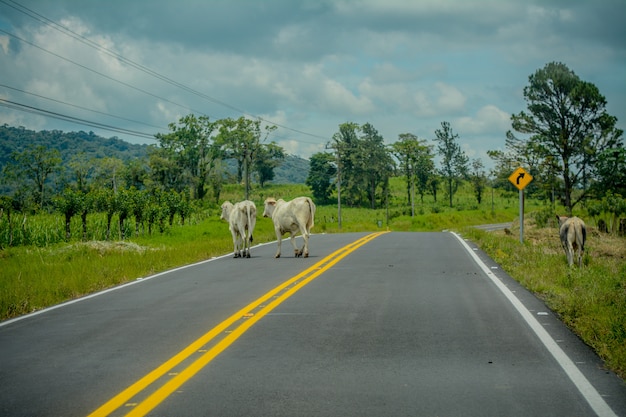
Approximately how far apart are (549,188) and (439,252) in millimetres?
38382

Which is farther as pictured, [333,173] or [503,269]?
[333,173]

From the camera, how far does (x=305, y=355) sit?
6.65m

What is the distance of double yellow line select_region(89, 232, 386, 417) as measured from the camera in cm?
513

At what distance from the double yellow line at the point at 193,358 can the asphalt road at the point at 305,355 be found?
2 cm

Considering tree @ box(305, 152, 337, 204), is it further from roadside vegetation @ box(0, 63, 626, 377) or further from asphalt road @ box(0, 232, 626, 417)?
asphalt road @ box(0, 232, 626, 417)

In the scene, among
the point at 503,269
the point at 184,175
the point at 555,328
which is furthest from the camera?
the point at 184,175

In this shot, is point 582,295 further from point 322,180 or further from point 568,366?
point 322,180

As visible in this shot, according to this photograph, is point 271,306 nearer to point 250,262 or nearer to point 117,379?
point 117,379

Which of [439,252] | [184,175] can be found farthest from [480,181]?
[439,252]

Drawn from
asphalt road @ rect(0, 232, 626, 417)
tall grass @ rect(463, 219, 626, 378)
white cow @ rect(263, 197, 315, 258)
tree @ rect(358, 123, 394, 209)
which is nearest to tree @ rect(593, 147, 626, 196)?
tall grass @ rect(463, 219, 626, 378)

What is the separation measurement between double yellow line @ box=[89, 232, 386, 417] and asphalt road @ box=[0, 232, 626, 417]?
0.02 m

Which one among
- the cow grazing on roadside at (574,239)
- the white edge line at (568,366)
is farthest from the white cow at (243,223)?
the white edge line at (568,366)

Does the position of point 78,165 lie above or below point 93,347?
above

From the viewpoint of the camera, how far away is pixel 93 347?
24.0 ft
